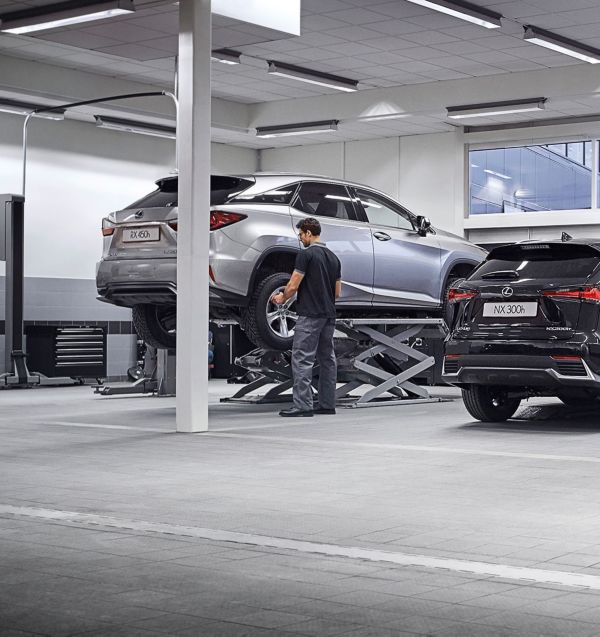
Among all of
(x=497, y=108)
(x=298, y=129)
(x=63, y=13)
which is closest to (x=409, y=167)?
(x=298, y=129)

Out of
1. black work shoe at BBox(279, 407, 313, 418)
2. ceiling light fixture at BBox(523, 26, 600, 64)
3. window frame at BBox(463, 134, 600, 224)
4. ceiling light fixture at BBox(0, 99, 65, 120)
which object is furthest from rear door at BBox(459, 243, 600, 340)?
window frame at BBox(463, 134, 600, 224)

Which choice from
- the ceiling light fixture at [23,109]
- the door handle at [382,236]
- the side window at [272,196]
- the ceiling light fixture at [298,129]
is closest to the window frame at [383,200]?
the door handle at [382,236]

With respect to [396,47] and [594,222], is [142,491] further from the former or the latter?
[594,222]

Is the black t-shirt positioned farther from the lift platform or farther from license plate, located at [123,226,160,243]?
license plate, located at [123,226,160,243]

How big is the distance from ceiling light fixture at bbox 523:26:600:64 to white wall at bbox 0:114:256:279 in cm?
732

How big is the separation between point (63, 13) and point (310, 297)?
340 centimetres

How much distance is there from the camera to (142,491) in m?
6.33

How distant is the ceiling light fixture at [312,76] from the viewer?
55.3ft

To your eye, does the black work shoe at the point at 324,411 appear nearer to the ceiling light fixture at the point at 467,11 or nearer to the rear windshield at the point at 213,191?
the rear windshield at the point at 213,191

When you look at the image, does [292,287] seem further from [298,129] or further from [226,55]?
[298,129]

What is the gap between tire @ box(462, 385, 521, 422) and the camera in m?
10.0

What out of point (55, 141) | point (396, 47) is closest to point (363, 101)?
point (396, 47)

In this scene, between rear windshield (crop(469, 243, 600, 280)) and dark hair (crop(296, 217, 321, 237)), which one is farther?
dark hair (crop(296, 217, 321, 237))

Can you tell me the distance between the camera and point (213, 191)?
11109 mm
